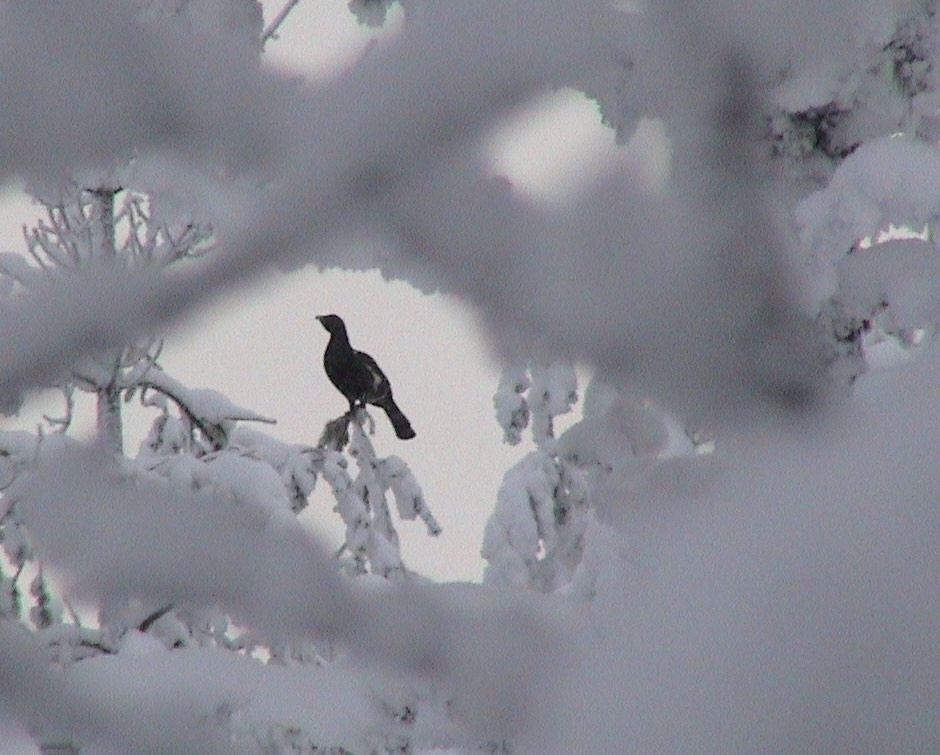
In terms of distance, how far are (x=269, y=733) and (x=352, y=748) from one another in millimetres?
119

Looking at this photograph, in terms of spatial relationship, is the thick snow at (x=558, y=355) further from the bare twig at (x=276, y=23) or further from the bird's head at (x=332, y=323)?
the bird's head at (x=332, y=323)

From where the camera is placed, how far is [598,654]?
51cm

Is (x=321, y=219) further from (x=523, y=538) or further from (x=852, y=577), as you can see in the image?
(x=523, y=538)

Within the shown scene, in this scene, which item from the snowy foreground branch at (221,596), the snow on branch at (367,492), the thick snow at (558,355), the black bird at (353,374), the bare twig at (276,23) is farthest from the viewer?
the snow on branch at (367,492)

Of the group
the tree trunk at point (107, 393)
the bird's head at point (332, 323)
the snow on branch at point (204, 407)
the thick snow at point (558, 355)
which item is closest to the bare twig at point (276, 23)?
the thick snow at point (558, 355)

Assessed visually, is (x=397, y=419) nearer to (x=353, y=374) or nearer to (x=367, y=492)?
(x=367, y=492)

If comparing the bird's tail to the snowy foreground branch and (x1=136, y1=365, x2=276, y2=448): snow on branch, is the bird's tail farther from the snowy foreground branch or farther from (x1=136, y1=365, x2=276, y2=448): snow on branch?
the snowy foreground branch

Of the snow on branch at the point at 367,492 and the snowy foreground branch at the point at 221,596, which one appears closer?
the snowy foreground branch at the point at 221,596

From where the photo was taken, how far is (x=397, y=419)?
8.67 m

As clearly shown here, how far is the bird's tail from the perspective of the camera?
827cm

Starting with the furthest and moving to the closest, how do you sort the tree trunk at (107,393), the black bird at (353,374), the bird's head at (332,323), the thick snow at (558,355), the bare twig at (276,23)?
the black bird at (353,374) < the tree trunk at (107,393) < the bird's head at (332,323) < the bare twig at (276,23) < the thick snow at (558,355)

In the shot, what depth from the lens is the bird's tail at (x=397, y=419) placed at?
326 inches

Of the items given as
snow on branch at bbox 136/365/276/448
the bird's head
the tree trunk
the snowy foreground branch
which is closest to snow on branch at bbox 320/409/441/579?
snow on branch at bbox 136/365/276/448

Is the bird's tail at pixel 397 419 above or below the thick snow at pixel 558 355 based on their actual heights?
above
